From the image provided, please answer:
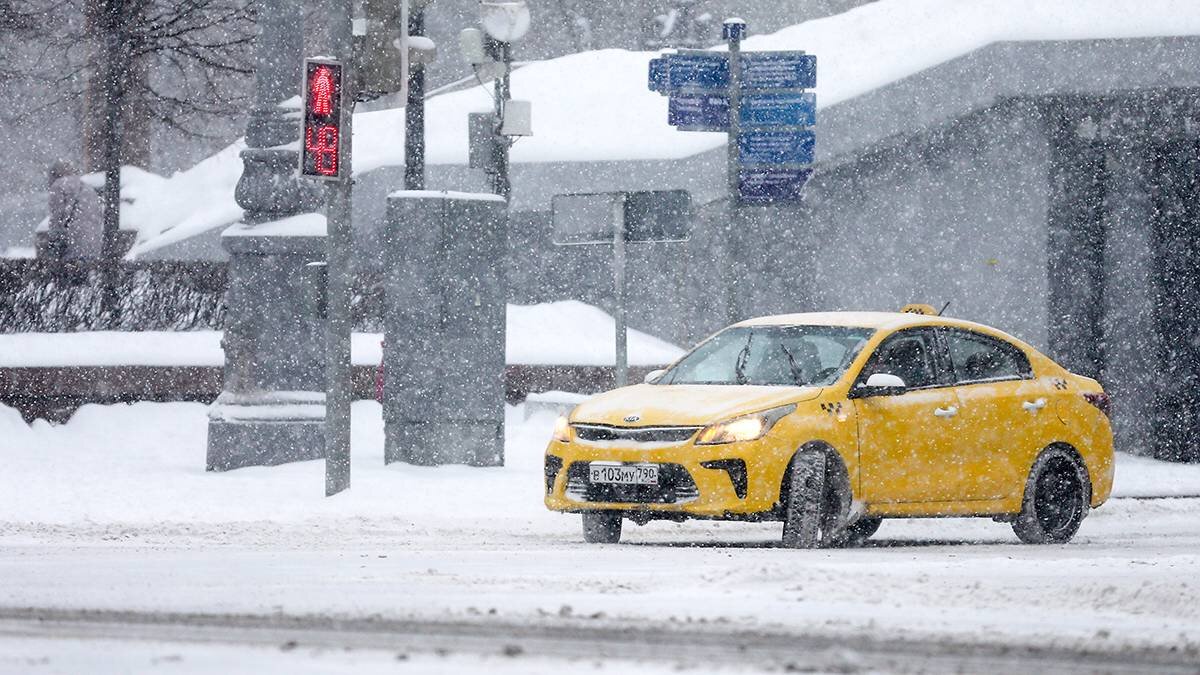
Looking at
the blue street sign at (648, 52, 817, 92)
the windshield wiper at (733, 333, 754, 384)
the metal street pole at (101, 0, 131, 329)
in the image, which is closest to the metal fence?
the metal street pole at (101, 0, 131, 329)

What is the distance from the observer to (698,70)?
1889 cm

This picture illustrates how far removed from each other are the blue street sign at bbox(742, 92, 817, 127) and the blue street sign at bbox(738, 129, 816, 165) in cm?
12

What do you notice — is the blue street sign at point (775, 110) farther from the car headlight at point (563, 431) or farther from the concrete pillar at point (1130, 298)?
the car headlight at point (563, 431)

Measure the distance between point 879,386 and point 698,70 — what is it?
286 inches

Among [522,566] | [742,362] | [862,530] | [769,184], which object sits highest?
[769,184]

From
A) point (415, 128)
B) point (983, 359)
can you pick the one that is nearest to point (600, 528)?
point (983, 359)

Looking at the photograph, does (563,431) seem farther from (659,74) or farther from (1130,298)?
(1130,298)

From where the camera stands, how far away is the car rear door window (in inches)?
512

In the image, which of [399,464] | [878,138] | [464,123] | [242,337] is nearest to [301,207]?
[242,337]

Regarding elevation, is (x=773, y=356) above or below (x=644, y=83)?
below

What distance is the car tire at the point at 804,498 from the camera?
11.6 meters

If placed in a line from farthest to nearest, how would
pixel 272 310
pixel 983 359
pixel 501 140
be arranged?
pixel 501 140 → pixel 272 310 → pixel 983 359

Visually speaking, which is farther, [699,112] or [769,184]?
[769,184]

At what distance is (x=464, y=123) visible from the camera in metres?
29.1
